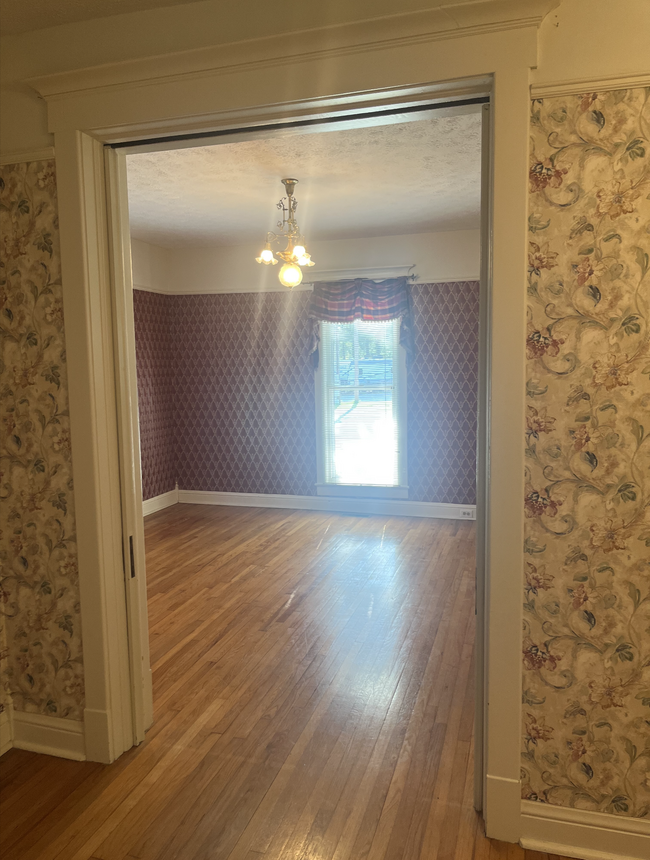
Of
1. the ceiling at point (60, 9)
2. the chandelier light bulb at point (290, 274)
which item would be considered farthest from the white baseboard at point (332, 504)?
the ceiling at point (60, 9)

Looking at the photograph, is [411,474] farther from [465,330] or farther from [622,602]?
[622,602]

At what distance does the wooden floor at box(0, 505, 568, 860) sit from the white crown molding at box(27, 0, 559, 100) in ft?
8.36

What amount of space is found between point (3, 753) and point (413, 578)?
2.87m

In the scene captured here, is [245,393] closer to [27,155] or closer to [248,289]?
[248,289]

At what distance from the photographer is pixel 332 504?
676 cm

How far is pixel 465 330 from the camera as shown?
6.19 metres

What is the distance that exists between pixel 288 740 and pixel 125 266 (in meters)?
2.09

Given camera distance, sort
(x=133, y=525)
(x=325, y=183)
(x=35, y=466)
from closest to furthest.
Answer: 1. (x=35, y=466)
2. (x=133, y=525)
3. (x=325, y=183)

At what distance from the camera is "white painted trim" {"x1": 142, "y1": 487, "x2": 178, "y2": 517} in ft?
21.9

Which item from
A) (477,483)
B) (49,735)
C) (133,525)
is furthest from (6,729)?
(477,483)

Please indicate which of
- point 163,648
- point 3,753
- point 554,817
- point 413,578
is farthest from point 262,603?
point 554,817

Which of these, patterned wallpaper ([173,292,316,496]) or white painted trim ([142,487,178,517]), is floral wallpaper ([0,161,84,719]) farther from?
patterned wallpaper ([173,292,316,496])

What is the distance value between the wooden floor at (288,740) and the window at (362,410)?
200 cm

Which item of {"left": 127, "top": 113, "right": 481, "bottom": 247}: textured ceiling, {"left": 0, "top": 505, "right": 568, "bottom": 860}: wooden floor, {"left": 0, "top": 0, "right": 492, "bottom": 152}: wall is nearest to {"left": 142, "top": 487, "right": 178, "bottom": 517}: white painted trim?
{"left": 0, "top": 505, "right": 568, "bottom": 860}: wooden floor
